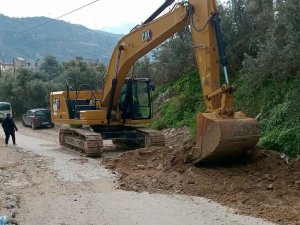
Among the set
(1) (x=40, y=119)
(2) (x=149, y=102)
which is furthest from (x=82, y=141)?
(1) (x=40, y=119)

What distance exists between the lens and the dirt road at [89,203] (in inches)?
300

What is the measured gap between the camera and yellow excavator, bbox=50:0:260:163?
10031 millimetres

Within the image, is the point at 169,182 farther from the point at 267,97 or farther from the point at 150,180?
the point at 267,97

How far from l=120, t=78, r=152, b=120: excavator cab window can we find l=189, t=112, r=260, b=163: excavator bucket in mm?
6421

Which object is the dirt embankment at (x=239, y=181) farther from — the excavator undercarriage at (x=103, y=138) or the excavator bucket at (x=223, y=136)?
the excavator undercarriage at (x=103, y=138)

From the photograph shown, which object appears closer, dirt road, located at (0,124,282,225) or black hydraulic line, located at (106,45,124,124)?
dirt road, located at (0,124,282,225)

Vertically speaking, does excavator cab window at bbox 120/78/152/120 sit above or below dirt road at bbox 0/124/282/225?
above

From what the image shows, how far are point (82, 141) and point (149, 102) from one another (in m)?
2.87

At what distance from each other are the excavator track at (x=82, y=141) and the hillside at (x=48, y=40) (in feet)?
403

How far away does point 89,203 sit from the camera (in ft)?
28.6

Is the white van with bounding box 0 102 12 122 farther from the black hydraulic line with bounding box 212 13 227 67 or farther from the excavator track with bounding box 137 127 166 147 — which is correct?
the black hydraulic line with bounding box 212 13 227 67

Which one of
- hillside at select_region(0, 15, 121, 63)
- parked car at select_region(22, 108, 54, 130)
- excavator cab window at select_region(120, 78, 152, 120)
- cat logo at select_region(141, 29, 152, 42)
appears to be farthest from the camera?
hillside at select_region(0, 15, 121, 63)

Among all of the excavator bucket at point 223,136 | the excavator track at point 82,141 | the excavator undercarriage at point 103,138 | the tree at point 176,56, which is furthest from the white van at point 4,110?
the excavator bucket at point 223,136

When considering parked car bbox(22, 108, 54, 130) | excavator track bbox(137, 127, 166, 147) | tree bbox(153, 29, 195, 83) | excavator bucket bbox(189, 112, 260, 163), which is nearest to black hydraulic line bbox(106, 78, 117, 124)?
excavator track bbox(137, 127, 166, 147)
